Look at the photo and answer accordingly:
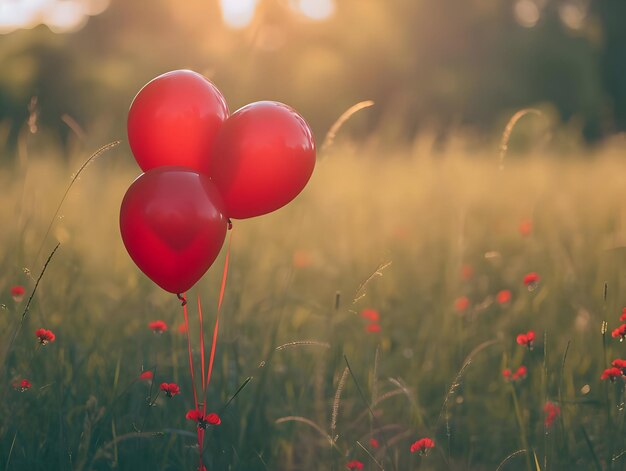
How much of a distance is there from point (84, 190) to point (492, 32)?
1369 cm

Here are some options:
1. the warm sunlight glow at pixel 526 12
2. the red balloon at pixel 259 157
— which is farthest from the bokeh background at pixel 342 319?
the warm sunlight glow at pixel 526 12

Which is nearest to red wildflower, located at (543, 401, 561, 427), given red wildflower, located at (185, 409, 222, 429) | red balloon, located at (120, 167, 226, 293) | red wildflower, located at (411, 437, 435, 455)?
red wildflower, located at (411, 437, 435, 455)

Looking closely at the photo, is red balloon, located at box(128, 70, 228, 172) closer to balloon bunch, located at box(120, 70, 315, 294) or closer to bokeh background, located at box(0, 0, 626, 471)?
balloon bunch, located at box(120, 70, 315, 294)

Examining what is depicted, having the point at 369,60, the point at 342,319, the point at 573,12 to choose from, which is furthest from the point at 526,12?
the point at 342,319

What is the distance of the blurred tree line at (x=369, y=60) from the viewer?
11.8 meters

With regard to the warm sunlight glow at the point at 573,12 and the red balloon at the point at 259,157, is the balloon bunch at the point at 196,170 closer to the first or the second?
the red balloon at the point at 259,157

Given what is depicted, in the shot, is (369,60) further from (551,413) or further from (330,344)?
(551,413)

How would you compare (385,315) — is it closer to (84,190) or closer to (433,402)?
(433,402)

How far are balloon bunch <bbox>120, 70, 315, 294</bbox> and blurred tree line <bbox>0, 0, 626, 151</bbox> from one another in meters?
8.34

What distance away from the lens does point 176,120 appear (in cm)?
192

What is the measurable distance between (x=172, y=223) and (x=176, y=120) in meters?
0.29

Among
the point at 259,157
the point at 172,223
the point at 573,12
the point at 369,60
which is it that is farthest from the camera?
the point at 573,12

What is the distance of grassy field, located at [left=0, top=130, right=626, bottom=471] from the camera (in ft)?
6.93

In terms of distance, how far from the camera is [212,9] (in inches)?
475
